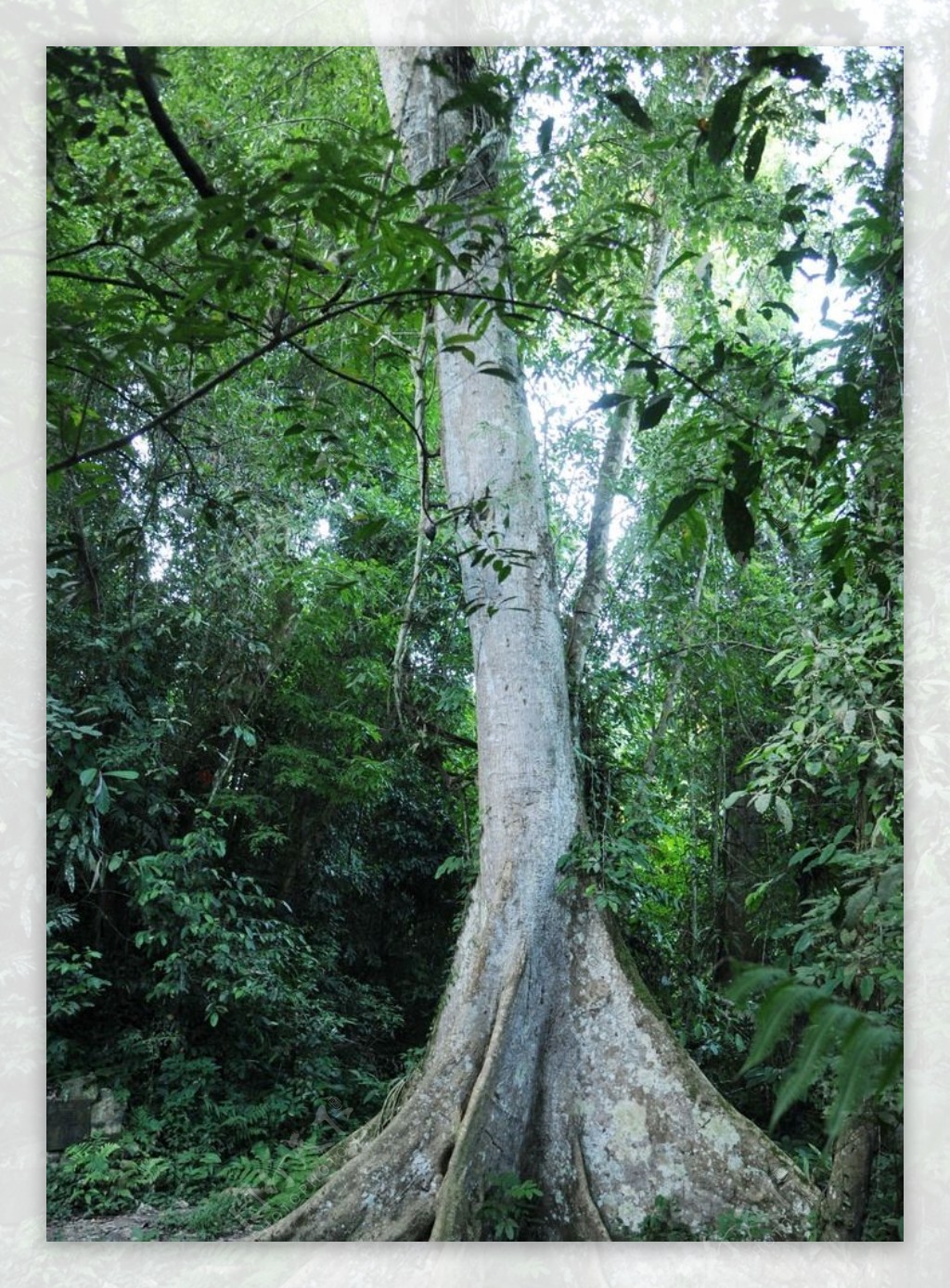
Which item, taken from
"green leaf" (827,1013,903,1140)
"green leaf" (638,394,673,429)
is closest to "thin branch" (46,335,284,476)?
"green leaf" (638,394,673,429)

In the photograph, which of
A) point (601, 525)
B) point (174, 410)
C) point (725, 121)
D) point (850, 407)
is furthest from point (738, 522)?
point (601, 525)

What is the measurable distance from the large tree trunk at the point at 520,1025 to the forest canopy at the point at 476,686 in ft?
0.05

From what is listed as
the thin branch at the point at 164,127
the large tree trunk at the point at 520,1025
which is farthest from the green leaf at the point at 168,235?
the large tree trunk at the point at 520,1025

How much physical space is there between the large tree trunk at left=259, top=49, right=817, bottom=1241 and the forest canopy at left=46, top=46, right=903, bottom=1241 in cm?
1

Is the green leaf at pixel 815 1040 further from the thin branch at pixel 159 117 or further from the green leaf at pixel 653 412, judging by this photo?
the thin branch at pixel 159 117

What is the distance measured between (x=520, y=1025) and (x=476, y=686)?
3.19 ft

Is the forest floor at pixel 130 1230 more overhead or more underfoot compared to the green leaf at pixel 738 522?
more underfoot

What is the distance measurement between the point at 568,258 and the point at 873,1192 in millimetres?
2217

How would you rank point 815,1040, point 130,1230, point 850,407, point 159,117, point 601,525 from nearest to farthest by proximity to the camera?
1. point 815,1040
2. point 159,117
3. point 850,407
4. point 130,1230
5. point 601,525

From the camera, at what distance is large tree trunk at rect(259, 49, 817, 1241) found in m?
2.76

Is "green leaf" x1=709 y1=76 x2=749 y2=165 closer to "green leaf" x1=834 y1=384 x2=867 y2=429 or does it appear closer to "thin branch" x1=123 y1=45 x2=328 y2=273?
"green leaf" x1=834 y1=384 x2=867 y2=429

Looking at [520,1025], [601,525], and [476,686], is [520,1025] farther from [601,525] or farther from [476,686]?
[601,525]

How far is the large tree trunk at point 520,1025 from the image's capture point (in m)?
2.76

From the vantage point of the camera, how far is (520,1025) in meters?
2.96
